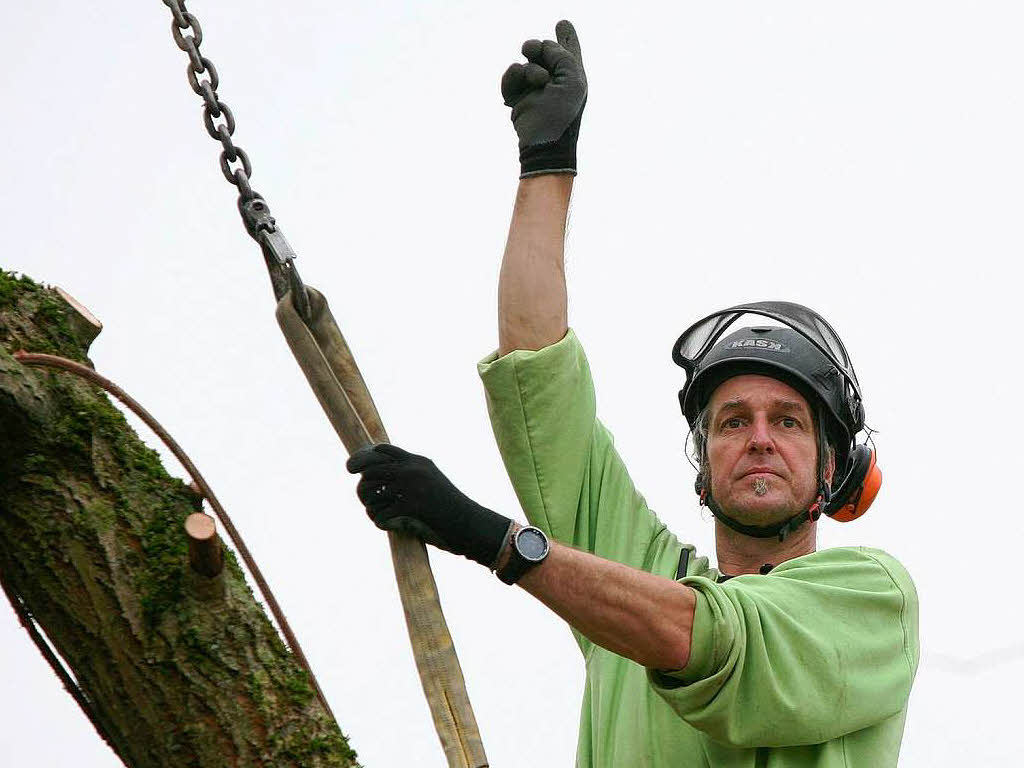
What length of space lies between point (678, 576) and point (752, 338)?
2.89 feet

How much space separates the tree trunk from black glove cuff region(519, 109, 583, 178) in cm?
183

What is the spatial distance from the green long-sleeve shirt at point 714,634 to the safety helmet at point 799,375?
15.2 inches

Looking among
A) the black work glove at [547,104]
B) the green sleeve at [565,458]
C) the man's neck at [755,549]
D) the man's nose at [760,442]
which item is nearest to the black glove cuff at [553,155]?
the black work glove at [547,104]

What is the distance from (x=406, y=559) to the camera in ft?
11.5

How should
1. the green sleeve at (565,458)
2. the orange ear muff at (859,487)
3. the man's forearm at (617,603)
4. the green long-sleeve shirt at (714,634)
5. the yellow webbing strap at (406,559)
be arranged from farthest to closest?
the orange ear muff at (859,487) < the green sleeve at (565,458) < the green long-sleeve shirt at (714,634) < the man's forearm at (617,603) < the yellow webbing strap at (406,559)

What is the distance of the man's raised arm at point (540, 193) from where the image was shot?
441 cm

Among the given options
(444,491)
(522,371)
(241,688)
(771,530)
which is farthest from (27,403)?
(771,530)

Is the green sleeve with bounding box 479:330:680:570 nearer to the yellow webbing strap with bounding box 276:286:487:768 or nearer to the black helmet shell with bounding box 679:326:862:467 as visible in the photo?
the black helmet shell with bounding box 679:326:862:467

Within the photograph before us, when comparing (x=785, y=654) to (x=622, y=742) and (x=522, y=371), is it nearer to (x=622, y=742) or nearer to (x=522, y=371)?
(x=622, y=742)

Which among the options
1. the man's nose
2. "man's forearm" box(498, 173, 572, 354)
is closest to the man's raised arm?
"man's forearm" box(498, 173, 572, 354)

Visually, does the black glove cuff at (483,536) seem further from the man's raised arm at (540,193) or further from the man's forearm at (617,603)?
the man's raised arm at (540,193)

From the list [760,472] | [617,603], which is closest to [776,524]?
[760,472]

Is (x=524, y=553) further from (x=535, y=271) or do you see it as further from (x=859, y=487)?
(x=859, y=487)

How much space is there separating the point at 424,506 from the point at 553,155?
4.93 feet
